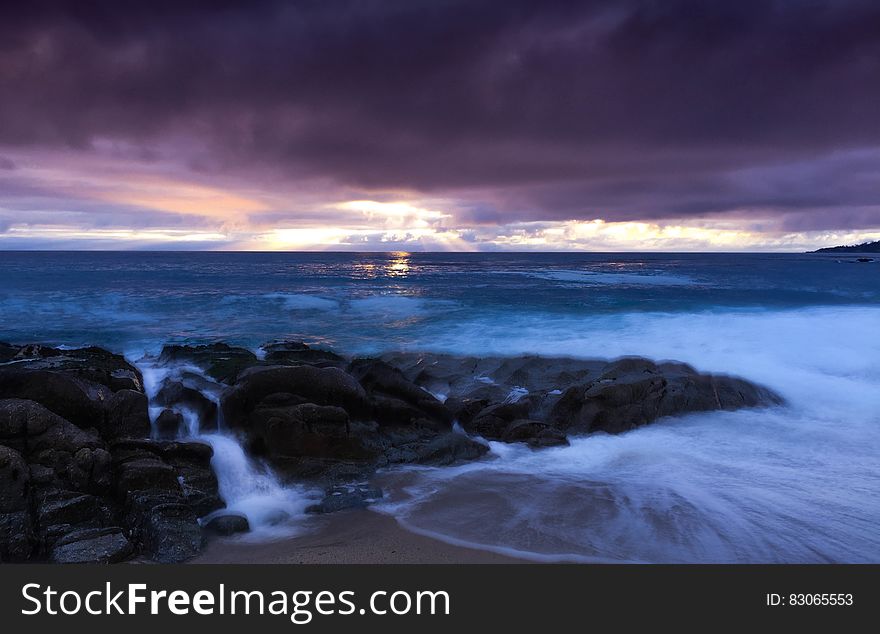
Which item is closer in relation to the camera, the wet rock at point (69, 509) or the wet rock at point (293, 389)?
the wet rock at point (69, 509)

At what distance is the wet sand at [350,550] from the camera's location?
19.4ft

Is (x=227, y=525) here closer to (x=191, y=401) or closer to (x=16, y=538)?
(x=16, y=538)

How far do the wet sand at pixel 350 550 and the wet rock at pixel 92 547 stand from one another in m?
0.79

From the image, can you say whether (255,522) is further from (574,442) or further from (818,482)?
(818,482)

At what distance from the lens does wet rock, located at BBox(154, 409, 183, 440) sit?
898 centimetres

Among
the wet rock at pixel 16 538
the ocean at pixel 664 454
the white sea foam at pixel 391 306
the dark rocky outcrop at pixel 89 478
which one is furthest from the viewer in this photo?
the white sea foam at pixel 391 306

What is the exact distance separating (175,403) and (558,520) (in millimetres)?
7507

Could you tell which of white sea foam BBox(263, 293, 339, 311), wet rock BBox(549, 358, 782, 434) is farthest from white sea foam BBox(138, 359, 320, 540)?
white sea foam BBox(263, 293, 339, 311)

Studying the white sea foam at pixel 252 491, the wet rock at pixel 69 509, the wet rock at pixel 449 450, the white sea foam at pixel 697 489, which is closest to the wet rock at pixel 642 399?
the white sea foam at pixel 697 489

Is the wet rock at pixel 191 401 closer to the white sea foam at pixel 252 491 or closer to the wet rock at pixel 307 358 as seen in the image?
the white sea foam at pixel 252 491

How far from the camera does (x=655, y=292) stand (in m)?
44.7

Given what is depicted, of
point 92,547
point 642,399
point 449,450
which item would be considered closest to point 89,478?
point 92,547
